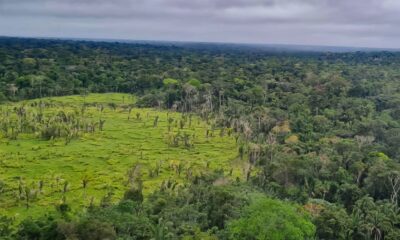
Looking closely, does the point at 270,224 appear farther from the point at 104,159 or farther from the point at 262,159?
the point at 104,159

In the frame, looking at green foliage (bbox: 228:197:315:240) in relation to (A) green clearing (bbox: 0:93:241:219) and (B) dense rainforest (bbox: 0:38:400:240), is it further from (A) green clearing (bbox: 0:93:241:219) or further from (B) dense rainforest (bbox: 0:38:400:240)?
(A) green clearing (bbox: 0:93:241:219)

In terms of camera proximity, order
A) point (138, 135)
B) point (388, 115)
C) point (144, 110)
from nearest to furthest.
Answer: point (138, 135)
point (388, 115)
point (144, 110)

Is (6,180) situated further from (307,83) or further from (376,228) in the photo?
(307,83)

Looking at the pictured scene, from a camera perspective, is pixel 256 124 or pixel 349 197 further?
pixel 256 124

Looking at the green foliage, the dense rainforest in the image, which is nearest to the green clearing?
the dense rainforest

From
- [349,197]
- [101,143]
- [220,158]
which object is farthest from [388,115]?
[101,143]
